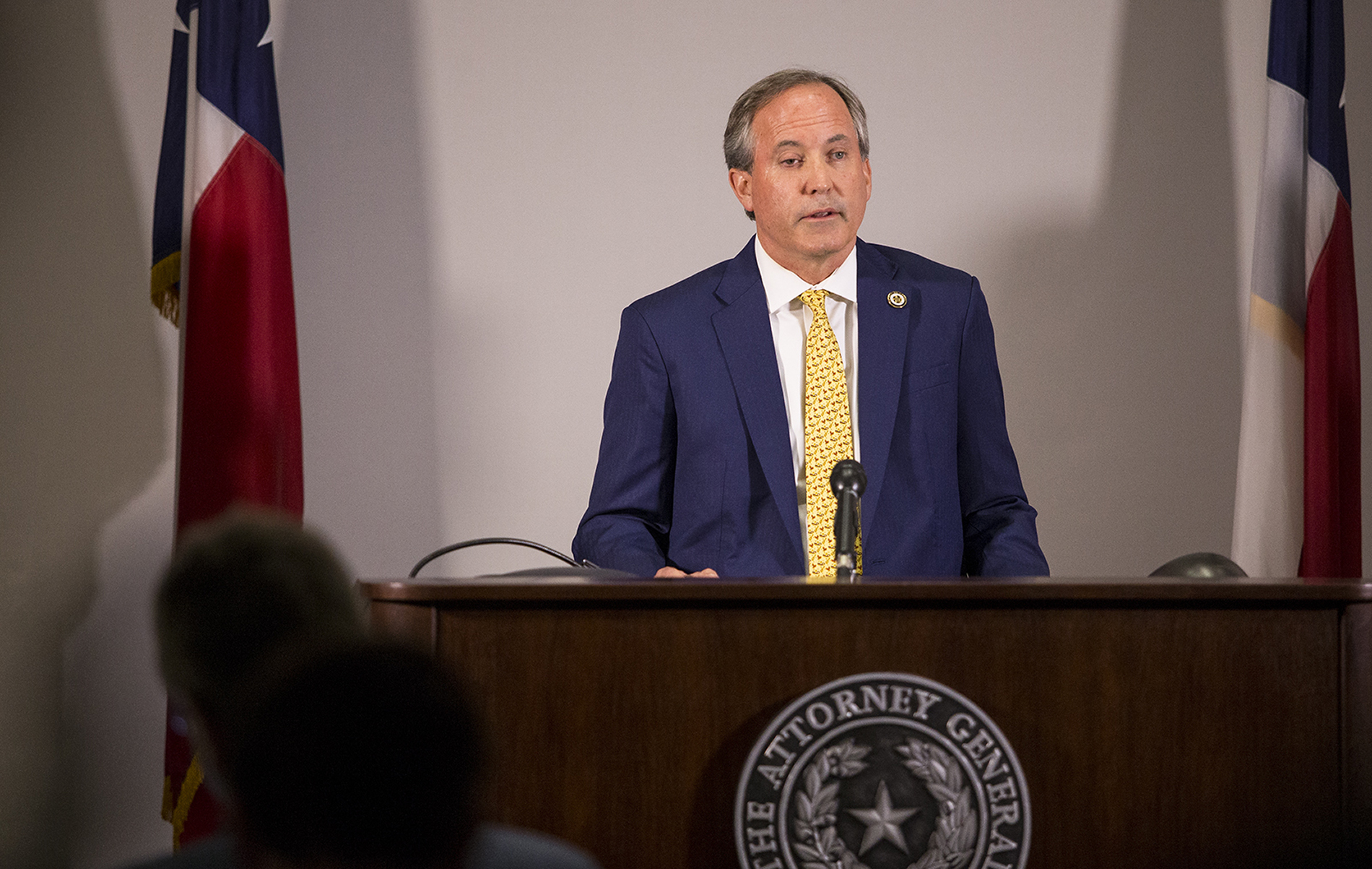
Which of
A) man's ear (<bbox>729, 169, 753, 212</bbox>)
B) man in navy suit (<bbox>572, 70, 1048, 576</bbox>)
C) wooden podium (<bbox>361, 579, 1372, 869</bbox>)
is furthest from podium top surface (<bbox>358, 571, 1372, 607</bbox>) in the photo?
man's ear (<bbox>729, 169, 753, 212</bbox>)

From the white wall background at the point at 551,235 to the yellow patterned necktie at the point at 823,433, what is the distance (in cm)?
99

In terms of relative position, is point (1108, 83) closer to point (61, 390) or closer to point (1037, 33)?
point (1037, 33)

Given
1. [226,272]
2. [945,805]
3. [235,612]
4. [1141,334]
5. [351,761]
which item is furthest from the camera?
[1141,334]

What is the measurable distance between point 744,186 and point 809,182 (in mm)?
192

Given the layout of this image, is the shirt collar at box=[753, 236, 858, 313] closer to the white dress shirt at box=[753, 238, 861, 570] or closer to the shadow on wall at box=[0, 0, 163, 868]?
the white dress shirt at box=[753, 238, 861, 570]

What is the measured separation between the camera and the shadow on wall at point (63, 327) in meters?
3.12

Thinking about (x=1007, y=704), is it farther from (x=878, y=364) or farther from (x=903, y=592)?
(x=878, y=364)

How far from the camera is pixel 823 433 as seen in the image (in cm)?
227

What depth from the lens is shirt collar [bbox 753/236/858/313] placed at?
2.42 m

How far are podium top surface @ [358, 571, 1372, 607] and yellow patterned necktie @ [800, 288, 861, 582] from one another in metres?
0.86

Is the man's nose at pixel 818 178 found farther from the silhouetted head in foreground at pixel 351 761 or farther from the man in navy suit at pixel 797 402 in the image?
the silhouetted head in foreground at pixel 351 761

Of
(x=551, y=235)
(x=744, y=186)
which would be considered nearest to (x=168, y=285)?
(x=551, y=235)

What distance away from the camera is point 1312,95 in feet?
9.63

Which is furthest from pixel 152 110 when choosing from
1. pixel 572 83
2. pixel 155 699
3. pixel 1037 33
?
pixel 1037 33
